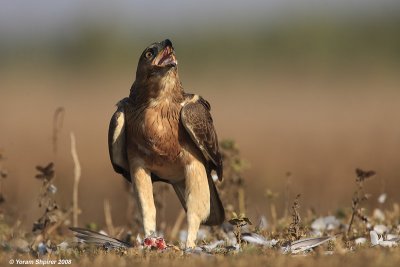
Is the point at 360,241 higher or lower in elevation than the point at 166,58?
lower

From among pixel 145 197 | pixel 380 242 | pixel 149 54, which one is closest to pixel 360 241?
pixel 380 242

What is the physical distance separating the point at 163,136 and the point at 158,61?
607 millimetres

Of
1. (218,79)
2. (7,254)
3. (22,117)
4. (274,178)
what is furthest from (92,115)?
(7,254)

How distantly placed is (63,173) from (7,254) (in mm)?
8582

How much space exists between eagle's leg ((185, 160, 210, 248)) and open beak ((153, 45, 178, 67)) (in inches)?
33.9

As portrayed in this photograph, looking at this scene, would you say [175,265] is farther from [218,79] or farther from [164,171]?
[218,79]

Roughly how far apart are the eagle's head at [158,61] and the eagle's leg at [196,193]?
0.79 meters

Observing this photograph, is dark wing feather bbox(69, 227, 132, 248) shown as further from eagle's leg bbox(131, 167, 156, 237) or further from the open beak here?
the open beak

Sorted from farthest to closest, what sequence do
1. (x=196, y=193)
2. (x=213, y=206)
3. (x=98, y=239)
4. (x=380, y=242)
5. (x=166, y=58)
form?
(x=213, y=206) → (x=196, y=193) → (x=166, y=58) → (x=98, y=239) → (x=380, y=242)

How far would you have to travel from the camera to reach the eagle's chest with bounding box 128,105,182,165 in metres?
7.53

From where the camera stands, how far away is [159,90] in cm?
758

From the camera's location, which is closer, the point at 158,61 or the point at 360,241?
the point at 360,241

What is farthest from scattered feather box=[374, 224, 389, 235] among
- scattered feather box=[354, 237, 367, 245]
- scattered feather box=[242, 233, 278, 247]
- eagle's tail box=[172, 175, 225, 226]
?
eagle's tail box=[172, 175, 225, 226]

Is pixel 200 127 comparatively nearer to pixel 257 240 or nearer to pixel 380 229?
pixel 257 240
